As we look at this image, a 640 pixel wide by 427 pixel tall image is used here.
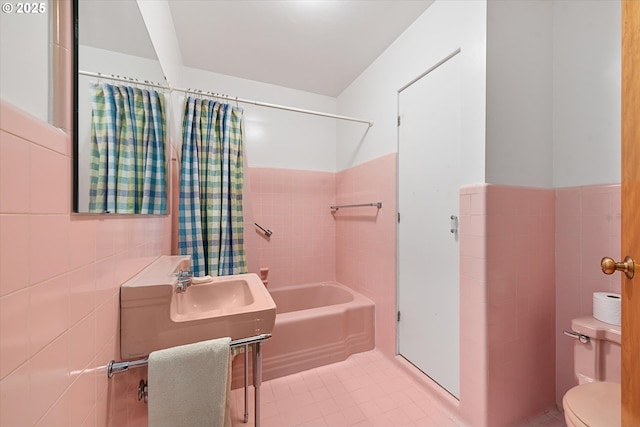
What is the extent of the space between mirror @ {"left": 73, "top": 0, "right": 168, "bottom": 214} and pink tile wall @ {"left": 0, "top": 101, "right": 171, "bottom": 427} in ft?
0.18

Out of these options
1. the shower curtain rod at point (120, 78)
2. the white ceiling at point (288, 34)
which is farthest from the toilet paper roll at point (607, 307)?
the shower curtain rod at point (120, 78)

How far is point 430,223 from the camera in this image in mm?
1614

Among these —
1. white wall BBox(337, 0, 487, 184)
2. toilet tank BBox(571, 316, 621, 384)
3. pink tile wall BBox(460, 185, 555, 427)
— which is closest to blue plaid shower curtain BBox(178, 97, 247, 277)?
white wall BBox(337, 0, 487, 184)

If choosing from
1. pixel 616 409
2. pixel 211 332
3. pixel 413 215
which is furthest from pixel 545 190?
pixel 211 332

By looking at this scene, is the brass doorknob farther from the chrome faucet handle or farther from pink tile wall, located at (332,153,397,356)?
the chrome faucet handle

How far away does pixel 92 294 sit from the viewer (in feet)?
2.09

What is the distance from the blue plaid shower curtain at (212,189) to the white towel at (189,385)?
1.03 meters

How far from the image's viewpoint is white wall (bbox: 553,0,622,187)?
1231mm

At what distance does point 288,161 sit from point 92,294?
7.19 ft

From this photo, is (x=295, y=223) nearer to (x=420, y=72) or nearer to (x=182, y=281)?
(x=182, y=281)

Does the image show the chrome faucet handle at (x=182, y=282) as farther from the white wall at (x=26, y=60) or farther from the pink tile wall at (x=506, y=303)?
the pink tile wall at (x=506, y=303)

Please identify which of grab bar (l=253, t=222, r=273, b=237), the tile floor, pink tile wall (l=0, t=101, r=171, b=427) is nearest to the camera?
pink tile wall (l=0, t=101, r=171, b=427)

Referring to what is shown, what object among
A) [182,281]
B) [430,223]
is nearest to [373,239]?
[430,223]

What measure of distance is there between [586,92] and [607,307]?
1.12 metres
